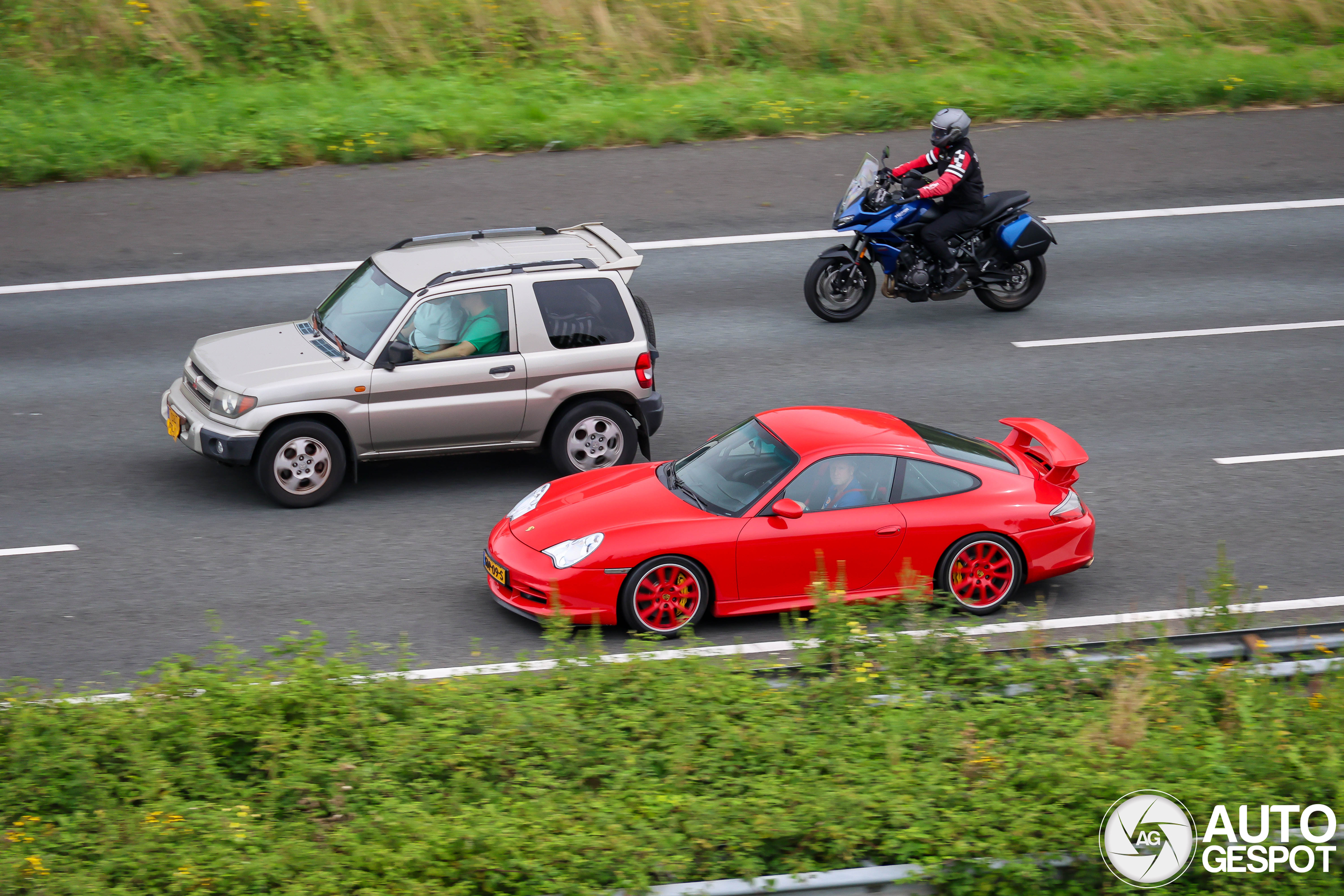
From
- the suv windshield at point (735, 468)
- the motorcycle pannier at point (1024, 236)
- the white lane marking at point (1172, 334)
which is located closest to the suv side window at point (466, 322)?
the suv windshield at point (735, 468)

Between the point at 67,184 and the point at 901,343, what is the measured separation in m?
10.6

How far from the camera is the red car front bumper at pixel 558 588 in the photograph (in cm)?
912

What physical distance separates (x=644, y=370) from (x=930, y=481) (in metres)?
2.93

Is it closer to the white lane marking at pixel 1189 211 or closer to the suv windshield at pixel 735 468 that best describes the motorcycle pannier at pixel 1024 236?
the white lane marking at pixel 1189 211

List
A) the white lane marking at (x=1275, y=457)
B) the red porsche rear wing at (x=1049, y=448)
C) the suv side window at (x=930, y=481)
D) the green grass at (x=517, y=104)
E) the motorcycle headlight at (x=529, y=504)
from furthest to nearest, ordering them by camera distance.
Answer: the green grass at (x=517, y=104), the white lane marking at (x=1275, y=457), the red porsche rear wing at (x=1049, y=448), the motorcycle headlight at (x=529, y=504), the suv side window at (x=930, y=481)

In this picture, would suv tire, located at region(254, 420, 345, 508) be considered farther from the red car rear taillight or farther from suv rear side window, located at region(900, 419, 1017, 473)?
suv rear side window, located at region(900, 419, 1017, 473)

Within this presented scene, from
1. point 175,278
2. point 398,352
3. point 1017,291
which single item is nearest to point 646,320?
point 398,352

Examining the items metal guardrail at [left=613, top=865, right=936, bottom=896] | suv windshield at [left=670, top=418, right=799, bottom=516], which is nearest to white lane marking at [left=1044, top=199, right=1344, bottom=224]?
suv windshield at [left=670, top=418, right=799, bottom=516]

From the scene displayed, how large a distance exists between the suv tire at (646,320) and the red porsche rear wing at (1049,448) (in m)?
3.04

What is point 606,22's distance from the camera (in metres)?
21.9

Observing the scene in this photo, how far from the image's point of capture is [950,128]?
1473 cm

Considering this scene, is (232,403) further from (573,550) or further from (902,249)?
(902,249)

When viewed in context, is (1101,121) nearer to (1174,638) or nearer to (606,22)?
(606,22)

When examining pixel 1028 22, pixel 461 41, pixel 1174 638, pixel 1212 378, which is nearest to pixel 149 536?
pixel 1174 638
